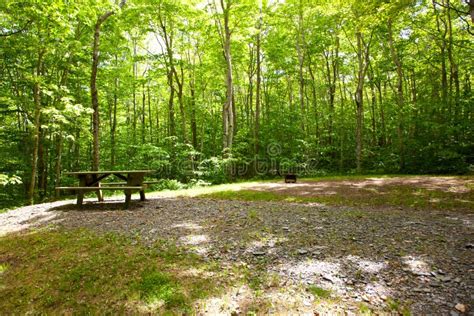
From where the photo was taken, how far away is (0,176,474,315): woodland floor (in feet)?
8.82

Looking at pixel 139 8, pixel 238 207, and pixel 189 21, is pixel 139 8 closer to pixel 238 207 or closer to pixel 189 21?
pixel 189 21

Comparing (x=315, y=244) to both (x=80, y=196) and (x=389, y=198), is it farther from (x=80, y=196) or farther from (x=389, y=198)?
(x=80, y=196)

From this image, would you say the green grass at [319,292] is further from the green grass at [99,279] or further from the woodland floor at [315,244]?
the green grass at [99,279]

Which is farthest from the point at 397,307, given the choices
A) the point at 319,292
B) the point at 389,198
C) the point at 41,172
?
the point at 41,172

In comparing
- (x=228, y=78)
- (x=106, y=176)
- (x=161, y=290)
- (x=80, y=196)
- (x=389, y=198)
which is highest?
(x=228, y=78)

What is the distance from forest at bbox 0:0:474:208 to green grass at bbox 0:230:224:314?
21.7 ft

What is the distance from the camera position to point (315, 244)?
13.2 ft

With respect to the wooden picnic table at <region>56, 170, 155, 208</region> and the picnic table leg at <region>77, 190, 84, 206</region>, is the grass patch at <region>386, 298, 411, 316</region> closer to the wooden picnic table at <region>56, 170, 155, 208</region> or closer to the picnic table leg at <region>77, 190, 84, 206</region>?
the wooden picnic table at <region>56, 170, 155, 208</region>

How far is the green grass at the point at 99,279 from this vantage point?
2828 mm

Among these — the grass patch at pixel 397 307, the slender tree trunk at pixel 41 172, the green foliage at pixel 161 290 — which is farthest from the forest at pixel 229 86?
the grass patch at pixel 397 307

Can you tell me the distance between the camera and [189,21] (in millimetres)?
16656

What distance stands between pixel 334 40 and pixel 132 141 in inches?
719

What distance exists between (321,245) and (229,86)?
1271 cm

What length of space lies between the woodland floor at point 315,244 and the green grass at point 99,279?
15 centimetres
